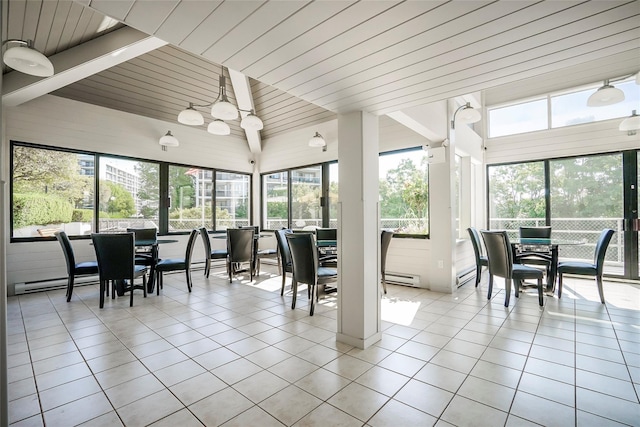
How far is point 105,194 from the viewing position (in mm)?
5371

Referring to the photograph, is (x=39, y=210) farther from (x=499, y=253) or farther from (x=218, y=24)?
(x=499, y=253)

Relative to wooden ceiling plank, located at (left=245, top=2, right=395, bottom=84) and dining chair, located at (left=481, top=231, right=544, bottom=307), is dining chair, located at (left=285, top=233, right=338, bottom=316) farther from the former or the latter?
dining chair, located at (left=481, top=231, right=544, bottom=307)

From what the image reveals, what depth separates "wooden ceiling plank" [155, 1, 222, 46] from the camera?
1.49 m

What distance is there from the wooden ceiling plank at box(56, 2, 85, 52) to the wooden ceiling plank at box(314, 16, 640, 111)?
2.90 meters

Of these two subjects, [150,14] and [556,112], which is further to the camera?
[556,112]

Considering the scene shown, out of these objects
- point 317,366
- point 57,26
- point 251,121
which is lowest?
point 317,366

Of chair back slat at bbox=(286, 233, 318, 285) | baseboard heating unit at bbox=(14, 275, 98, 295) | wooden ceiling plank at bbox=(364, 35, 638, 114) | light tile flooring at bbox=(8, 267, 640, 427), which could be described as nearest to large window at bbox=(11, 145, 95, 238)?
baseboard heating unit at bbox=(14, 275, 98, 295)

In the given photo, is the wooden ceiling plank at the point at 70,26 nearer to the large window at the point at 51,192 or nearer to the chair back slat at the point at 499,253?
the large window at the point at 51,192

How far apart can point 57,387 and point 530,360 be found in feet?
11.9

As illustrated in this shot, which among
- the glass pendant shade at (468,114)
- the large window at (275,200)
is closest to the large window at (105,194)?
the large window at (275,200)

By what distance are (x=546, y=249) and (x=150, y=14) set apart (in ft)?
17.7

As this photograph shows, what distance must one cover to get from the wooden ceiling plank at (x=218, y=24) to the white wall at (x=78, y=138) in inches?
178

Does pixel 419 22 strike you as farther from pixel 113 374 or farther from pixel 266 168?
pixel 266 168

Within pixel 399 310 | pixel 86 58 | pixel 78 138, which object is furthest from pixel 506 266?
pixel 78 138
